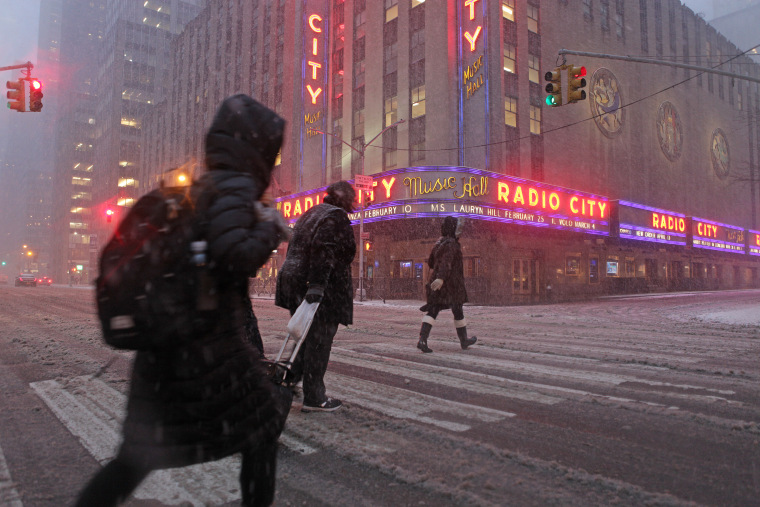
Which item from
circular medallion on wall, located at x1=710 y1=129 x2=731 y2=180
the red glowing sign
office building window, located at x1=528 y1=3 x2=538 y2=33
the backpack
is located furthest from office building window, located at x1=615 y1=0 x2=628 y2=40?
the backpack

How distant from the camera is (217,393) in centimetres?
144

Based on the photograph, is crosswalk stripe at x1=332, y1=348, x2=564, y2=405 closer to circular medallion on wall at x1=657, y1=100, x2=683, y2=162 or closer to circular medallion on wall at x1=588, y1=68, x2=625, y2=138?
circular medallion on wall at x1=588, y1=68, x2=625, y2=138

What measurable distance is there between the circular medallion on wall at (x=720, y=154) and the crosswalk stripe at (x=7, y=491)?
2159 inches

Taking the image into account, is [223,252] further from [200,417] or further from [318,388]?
[318,388]

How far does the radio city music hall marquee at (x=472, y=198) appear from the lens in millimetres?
21641

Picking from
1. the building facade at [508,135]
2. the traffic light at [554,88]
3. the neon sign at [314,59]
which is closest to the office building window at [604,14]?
the building facade at [508,135]

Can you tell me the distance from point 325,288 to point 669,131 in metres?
43.8

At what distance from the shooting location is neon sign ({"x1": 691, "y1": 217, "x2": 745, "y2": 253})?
122ft

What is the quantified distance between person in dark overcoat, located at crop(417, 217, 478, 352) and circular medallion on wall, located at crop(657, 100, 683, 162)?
3792cm

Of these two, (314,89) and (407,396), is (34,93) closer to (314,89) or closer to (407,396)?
(407,396)

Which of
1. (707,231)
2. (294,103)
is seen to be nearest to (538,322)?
(294,103)

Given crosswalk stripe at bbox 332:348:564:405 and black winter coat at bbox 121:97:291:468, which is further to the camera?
crosswalk stripe at bbox 332:348:564:405

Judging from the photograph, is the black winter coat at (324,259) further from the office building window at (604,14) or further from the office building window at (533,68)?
the office building window at (604,14)

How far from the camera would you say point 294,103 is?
35625mm
